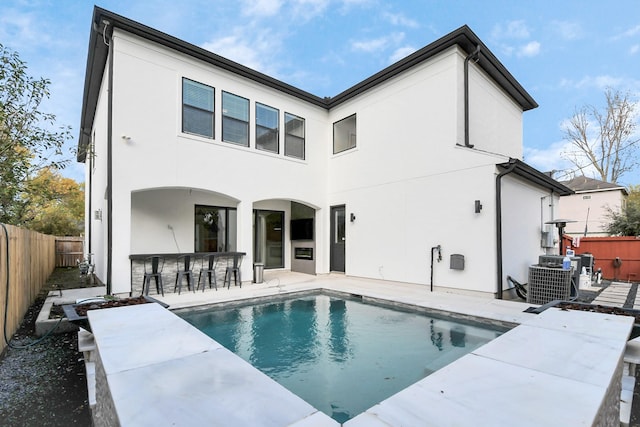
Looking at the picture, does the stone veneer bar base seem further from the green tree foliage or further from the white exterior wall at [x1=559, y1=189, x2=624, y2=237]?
the white exterior wall at [x1=559, y1=189, x2=624, y2=237]

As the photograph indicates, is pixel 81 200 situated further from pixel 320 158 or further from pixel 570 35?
pixel 570 35

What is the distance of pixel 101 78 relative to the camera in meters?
8.41

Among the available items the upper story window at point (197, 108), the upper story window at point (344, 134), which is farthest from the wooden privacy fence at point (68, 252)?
the upper story window at point (344, 134)

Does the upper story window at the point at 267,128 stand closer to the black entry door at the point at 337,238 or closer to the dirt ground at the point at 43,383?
the black entry door at the point at 337,238

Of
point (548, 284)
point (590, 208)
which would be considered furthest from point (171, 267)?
point (590, 208)

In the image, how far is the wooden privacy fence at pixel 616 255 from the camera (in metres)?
10.1

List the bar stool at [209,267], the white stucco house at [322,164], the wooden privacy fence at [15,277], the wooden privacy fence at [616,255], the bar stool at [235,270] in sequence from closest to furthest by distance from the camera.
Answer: the wooden privacy fence at [15,277] < the white stucco house at [322,164] < the bar stool at [209,267] < the bar stool at [235,270] < the wooden privacy fence at [616,255]

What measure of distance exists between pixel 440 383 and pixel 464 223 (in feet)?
20.0

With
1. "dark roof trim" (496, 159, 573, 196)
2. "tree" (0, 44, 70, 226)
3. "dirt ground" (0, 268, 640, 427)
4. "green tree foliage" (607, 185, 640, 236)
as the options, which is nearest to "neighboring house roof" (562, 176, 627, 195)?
"green tree foliage" (607, 185, 640, 236)

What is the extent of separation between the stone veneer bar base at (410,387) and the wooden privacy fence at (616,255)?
9.84 meters

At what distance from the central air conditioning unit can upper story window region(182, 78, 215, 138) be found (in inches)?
321

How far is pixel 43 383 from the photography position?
3.31m

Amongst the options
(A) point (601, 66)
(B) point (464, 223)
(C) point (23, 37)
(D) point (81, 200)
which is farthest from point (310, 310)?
(D) point (81, 200)

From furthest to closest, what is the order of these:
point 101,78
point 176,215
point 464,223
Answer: point 176,215 → point 101,78 → point 464,223
